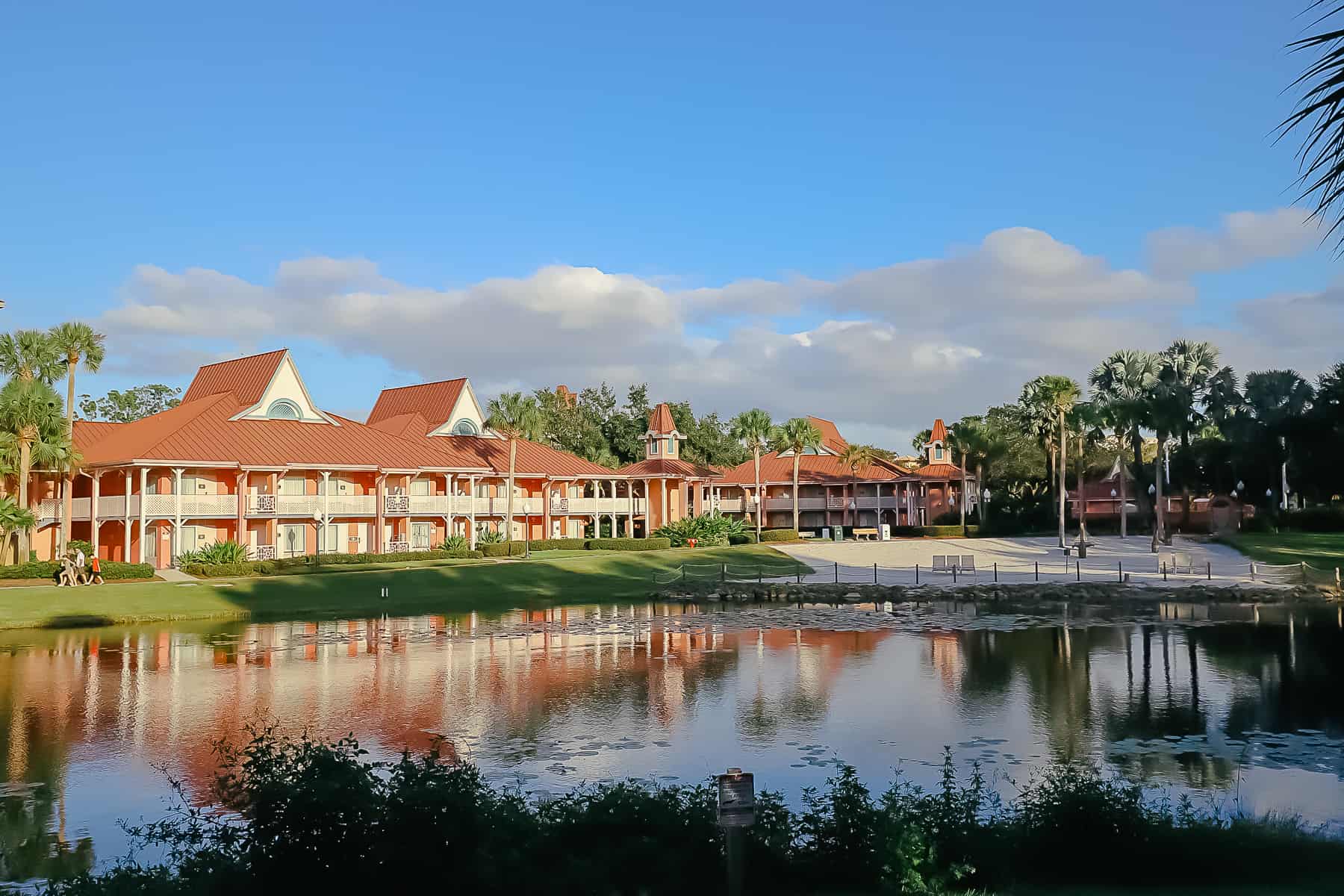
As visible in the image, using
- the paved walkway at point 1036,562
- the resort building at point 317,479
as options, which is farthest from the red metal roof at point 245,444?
the paved walkway at point 1036,562

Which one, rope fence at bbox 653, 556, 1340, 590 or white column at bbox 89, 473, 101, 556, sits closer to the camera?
rope fence at bbox 653, 556, 1340, 590

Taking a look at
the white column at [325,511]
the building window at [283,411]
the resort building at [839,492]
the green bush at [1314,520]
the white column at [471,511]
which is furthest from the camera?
the resort building at [839,492]

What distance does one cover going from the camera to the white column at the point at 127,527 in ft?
170

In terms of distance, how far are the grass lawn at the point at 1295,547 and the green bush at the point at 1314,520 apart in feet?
3.65

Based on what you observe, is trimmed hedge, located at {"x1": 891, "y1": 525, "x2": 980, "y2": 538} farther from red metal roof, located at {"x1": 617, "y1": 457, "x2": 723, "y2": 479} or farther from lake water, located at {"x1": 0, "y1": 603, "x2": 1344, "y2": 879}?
lake water, located at {"x1": 0, "y1": 603, "x2": 1344, "y2": 879}

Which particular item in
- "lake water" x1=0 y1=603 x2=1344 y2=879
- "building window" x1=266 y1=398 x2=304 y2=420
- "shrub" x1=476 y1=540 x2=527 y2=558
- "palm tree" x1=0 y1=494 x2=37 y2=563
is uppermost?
"building window" x1=266 y1=398 x2=304 y2=420

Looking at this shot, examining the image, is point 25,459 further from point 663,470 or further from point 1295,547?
point 1295,547

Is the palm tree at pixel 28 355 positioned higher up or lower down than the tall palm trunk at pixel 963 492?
higher up

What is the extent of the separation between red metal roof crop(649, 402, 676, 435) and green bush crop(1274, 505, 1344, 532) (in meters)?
43.7

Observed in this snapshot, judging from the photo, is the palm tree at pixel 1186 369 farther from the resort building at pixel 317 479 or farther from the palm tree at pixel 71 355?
the palm tree at pixel 71 355

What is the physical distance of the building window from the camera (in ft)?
203

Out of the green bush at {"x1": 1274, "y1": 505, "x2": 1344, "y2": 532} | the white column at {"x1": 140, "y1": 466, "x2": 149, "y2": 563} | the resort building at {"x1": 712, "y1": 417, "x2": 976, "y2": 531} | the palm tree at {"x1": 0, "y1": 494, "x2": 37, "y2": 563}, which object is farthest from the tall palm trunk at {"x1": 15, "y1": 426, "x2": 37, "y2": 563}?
the green bush at {"x1": 1274, "y1": 505, "x2": 1344, "y2": 532}

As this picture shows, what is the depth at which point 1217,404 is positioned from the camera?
269ft

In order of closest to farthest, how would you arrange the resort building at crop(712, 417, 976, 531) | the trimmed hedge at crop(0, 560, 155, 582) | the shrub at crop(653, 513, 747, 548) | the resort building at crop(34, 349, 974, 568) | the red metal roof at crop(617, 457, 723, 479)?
the trimmed hedge at crop(0, 560, 155, 582) → the resort building at crop(34, 349, 974, 568) → the shrub at crop(653, 513, 747, 548) → the red metal roof at crop(617, 457, 723, 479) → the resort building at crop(712, 417, 976, 531)
